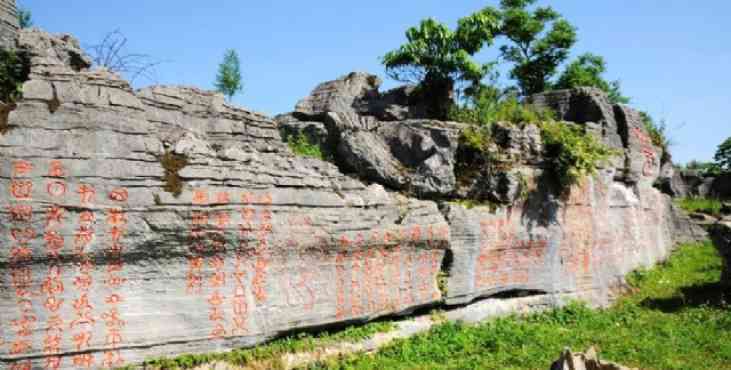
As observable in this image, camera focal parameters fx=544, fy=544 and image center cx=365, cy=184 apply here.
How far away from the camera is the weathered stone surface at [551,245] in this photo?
8602 mm

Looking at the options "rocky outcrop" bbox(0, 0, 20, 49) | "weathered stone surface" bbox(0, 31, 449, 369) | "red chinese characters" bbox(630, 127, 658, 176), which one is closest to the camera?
"weathered stone surface" bbox(0, 31, 449, 369)

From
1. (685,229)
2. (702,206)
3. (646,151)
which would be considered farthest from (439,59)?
(702,206)

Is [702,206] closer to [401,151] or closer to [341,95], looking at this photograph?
[401,151]

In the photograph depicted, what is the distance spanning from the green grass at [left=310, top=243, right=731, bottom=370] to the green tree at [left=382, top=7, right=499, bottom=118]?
14.5 feet

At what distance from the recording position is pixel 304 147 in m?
8.62

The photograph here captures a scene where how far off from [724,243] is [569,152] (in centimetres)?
362

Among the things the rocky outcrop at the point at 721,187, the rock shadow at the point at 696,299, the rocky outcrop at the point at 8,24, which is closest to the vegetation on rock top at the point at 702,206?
the rocky outcrop at the point at 721,187

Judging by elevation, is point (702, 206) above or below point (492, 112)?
below

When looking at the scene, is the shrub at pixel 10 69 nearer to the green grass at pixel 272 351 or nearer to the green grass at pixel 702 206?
the green grass at pixel 272 351

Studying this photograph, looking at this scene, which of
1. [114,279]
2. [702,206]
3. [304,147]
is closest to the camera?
[114,279]

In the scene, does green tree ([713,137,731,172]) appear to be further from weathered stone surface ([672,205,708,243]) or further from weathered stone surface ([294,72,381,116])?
weathered stone surface ([294,72,381,116])

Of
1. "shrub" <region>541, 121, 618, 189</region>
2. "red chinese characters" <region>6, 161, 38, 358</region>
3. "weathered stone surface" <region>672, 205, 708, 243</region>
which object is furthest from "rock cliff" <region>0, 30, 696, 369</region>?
"weathered stone surface" <region>672, 205, 708, 243</region>

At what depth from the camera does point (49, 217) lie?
17.0 ft

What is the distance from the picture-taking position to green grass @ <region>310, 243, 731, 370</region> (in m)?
6.96
